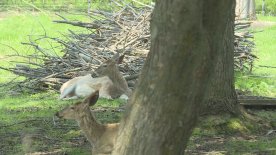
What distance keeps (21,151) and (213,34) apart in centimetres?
324

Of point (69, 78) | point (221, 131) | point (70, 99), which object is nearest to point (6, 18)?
point (69, 78)

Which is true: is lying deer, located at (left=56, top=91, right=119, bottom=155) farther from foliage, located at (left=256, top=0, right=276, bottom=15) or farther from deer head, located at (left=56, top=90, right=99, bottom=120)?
foliage, located at (left=256, top=0, right=276, bottom=15)

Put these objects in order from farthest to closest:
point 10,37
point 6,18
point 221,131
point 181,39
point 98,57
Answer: point 6,18 < point 10,37 < point 98,57 < point 221,131 < point 181,39

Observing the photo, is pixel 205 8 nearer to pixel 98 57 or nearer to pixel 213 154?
pixel 213 154

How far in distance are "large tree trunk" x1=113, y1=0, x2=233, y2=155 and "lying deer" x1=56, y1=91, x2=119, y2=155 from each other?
5.35 feet

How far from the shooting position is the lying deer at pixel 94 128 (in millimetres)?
5887

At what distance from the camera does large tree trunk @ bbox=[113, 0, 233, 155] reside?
396 cm

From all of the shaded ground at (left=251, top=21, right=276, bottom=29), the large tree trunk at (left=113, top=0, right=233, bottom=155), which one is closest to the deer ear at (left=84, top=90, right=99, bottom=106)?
the large tree trunk at (left=113, top=0, right=233, bottom=155)

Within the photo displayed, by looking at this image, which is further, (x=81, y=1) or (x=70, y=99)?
(x=81, y=1)

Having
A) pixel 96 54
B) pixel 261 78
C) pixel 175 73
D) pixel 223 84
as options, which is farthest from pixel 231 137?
pixel 261 78

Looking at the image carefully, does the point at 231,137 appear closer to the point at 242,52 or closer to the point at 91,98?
the point at 91,98

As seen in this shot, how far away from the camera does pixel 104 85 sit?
10719mm

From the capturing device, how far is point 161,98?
4090 millimetres

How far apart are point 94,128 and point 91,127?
0.03 m
